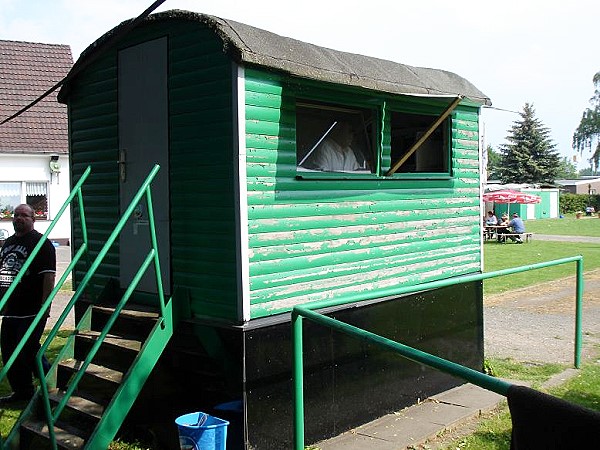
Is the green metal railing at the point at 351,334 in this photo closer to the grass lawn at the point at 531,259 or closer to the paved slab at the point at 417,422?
the paved slab at the point at 417,422

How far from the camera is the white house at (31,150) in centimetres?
2288

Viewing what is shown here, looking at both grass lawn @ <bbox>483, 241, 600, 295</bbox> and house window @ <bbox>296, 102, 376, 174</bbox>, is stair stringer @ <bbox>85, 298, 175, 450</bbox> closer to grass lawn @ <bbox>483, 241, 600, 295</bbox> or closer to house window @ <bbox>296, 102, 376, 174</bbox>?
house window @ <bbox>296, 102, 376, 174</bbox>

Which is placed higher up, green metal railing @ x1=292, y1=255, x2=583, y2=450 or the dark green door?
the dark green door

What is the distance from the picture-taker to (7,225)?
883 inches

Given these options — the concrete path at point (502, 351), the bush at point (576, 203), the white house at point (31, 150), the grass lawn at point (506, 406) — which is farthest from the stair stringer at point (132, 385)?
the bush at point (576, 203)

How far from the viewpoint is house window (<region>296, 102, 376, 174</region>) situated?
5957mm

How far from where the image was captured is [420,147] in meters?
7.34

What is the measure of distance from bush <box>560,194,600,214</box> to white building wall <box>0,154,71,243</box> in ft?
146

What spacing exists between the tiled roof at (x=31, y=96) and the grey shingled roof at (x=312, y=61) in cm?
1811

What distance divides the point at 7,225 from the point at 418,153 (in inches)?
735

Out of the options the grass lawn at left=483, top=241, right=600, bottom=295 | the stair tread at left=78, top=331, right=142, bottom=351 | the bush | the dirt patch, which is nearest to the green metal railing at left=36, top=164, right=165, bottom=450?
the stair tread at left=78, top=331, right=142, bottom=351

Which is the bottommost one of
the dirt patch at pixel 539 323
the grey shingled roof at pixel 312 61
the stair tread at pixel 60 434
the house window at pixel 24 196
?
the dirt patch at pixel 539 323

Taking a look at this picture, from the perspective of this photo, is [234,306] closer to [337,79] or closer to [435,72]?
[337,79]

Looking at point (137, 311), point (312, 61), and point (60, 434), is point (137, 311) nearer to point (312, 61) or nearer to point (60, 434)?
point (60, 434)
